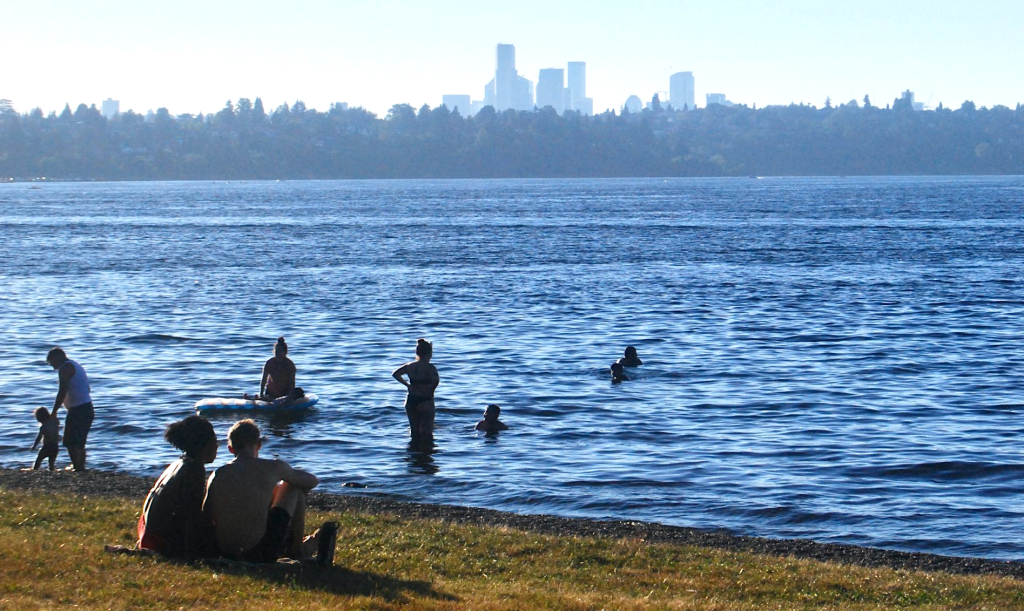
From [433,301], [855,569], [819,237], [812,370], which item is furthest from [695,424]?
[819,237]

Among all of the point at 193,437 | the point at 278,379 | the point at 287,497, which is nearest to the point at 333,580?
the point at 287,497

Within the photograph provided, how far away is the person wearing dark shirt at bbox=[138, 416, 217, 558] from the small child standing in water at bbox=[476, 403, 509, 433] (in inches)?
425

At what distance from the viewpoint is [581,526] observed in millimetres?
14609

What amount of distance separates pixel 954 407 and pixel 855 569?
1270cm

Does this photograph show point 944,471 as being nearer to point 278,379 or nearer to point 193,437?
point 278,379

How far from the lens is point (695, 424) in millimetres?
22172

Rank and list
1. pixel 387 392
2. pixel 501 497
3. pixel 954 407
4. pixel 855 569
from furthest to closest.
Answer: pixel 387 392
pixel 954 407
pixel 501 497
pixel 855 569

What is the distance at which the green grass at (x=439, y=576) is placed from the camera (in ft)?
30.7

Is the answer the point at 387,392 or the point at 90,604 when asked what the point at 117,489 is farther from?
the point at 387,392

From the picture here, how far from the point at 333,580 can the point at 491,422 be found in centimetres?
1116

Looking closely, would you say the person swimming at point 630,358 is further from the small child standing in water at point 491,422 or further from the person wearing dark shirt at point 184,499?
the person wearing dark shirt at point 184,499

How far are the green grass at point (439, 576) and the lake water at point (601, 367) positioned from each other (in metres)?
3.13

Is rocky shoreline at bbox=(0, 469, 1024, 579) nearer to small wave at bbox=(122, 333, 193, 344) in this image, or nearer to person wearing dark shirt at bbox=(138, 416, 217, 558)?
person wearing dark shirt at bbox=(138, 416, 217, 558)

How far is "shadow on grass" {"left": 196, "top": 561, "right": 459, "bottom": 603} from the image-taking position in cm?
973
